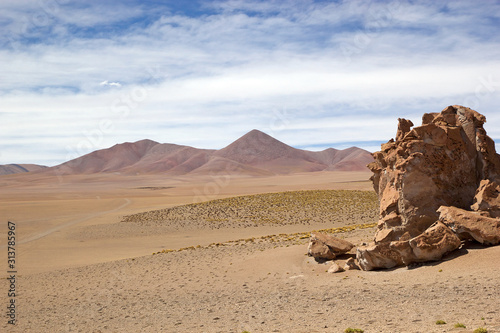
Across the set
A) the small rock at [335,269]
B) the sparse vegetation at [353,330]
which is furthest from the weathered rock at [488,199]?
the sparse vegetation at [353,330]

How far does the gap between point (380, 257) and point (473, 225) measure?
3.17m

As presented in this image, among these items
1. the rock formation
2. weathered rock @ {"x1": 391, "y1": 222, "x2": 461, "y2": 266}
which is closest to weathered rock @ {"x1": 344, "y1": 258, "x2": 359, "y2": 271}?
the rock formation

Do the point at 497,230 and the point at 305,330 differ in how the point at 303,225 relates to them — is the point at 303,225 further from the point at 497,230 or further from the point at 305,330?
the point at 305,330

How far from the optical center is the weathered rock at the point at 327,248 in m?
17.4

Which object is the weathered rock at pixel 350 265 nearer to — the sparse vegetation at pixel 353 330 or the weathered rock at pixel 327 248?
the weathered rock at pixel 327 248

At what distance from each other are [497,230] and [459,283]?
9.92 feet

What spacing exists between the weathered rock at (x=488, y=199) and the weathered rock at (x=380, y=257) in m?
3.35

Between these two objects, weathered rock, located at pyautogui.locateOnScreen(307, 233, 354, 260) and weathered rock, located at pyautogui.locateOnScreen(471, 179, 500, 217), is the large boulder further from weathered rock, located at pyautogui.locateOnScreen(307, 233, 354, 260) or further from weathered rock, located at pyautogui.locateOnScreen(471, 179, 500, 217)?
weathered rock, located at pyautogui.locateOnScreen(307, 233, 354, 260)

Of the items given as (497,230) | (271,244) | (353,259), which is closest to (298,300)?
(353,259)

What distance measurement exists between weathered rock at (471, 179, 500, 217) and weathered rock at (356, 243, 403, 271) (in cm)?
335

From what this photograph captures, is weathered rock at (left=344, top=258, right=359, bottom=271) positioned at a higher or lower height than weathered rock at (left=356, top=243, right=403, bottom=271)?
lower

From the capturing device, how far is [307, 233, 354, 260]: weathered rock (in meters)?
17.4

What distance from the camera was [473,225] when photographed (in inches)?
538

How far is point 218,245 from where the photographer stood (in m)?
26.3
